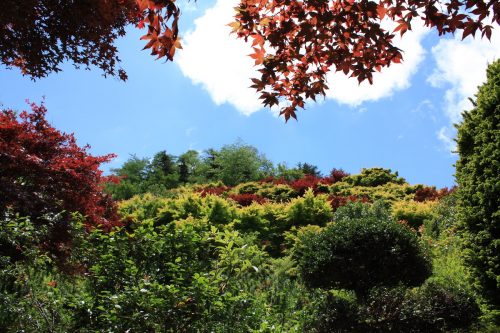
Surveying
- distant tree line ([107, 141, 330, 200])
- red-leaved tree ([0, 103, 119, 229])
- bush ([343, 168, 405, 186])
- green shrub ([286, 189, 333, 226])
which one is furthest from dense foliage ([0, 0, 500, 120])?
distant tree line ([107, 141, 330, 200])

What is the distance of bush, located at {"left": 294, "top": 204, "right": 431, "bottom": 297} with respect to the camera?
7.35 meters

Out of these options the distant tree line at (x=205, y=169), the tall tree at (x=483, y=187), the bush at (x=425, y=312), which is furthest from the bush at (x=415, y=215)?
the distant tree line at (x=205, y=169)

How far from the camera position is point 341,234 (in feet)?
24.9

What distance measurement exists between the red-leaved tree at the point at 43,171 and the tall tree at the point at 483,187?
5764mm

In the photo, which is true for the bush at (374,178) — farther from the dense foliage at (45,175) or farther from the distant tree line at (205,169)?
the dense foliage at (45,175)

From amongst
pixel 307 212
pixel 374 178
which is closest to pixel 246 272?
pixel 307 212

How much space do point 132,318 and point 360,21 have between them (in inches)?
118

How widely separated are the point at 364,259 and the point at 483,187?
205 cm

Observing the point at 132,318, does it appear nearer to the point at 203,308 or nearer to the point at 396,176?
the point at 203,308

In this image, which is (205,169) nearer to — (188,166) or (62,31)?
(188,166)

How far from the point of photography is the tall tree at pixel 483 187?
23.0ft

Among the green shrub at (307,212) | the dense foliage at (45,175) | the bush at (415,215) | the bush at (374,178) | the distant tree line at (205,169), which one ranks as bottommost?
the dense foliage at (45,175)

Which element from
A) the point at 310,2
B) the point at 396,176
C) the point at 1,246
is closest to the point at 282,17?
the point at 310,2

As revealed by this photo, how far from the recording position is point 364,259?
289 inches
